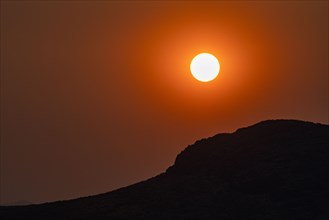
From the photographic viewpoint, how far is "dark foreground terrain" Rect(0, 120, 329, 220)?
4872 centimetres

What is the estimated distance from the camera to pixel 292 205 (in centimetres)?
5006

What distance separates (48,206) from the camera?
5169 cm

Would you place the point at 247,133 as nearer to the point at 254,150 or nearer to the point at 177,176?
the point at 254,150

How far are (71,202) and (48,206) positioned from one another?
88.2 inches

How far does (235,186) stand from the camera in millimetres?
54719

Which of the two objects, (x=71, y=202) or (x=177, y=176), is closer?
(x=71, y=202)

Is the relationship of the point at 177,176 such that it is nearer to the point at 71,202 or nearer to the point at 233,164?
the point at 233,164

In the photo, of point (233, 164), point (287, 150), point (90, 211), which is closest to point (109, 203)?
point (90, 211)

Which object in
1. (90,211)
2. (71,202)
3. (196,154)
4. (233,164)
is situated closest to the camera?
(90,211)

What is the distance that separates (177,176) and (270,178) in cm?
1029

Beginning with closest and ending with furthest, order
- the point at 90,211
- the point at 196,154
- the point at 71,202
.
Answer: the point at 90,211 < the point at 71,202 < the point at 196,154

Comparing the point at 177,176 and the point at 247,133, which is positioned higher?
the point at 247,133

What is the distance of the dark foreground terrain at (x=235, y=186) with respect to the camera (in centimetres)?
4872

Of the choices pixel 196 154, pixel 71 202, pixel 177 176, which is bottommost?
pixel 71 202
